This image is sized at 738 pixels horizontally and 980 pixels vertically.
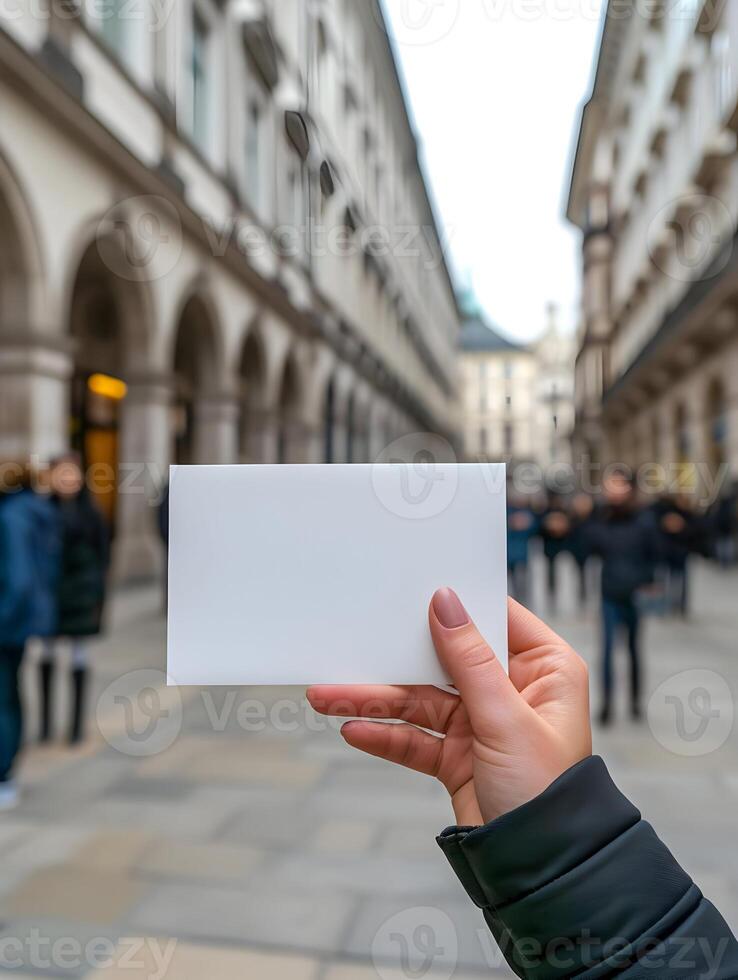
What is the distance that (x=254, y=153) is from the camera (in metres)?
14.7

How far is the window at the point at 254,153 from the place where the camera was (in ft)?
47.5

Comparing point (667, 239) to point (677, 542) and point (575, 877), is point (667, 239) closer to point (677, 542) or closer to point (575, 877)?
point (677, 542)

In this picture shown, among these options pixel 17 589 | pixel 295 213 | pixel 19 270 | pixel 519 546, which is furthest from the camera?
pixel 295 213

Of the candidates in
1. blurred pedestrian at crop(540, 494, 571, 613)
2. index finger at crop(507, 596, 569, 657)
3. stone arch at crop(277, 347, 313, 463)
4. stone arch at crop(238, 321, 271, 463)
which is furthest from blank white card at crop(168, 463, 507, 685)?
stone arch at crop(277, 347, 313, 463)

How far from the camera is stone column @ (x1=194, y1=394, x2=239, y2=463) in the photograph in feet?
41.5

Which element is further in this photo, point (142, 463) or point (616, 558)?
point (142, 463)

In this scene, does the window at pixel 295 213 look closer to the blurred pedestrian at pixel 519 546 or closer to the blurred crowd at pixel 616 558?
the blurred pedestrian at pixel 519 546

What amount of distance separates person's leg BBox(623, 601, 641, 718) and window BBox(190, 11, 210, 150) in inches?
390

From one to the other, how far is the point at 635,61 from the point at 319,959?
26.9 metres

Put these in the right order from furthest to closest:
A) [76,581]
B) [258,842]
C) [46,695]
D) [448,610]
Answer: [46,695] → [76,581] → [258,842] → [448,610]

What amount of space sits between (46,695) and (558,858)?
4.41m

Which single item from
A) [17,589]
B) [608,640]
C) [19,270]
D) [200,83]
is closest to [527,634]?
[17,589]

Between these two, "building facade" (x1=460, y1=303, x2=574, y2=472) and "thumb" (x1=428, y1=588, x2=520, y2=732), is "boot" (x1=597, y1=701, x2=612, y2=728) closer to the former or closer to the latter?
"building facade" (x1=460, y1=303, x2=574, y2=472)

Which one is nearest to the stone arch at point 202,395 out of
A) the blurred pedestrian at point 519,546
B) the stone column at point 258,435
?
the stone column at point 258,435
